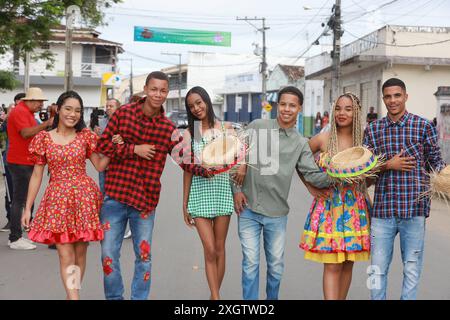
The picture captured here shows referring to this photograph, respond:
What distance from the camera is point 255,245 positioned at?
4703 mm

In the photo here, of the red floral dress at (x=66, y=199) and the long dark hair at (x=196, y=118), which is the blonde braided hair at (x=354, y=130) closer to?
the long dark hair at (x=196, y=118)

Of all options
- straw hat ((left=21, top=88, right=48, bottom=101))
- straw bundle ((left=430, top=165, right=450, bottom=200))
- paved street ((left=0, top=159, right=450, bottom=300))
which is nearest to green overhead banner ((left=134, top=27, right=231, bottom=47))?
paved street ((left=0, top=159, right=450, bottom=300))

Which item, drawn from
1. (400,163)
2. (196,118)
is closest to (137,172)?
(196,118)

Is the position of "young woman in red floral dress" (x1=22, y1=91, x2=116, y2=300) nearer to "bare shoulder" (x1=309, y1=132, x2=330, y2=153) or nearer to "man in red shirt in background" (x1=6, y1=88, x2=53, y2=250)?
"bare shoulder" (x1=309, y1=132, x2=330, y2=153)

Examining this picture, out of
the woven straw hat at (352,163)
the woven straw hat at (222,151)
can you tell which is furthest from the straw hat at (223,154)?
the woven straw hat at (352,163)

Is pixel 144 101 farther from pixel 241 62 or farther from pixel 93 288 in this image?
pixel 241 62

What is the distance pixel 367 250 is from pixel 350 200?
15.4 inches

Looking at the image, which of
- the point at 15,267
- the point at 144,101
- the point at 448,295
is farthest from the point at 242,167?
the point at 15,267

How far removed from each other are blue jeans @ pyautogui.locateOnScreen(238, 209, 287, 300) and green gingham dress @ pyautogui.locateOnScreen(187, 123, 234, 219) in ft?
0.54

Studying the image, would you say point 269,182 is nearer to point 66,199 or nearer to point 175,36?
point 66,199

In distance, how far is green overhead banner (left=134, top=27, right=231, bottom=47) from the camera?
46344 millimetres

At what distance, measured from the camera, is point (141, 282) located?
186 inches

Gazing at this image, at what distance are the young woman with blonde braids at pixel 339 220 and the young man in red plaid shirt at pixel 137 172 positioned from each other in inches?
36.6

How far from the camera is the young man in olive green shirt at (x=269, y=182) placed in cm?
468
